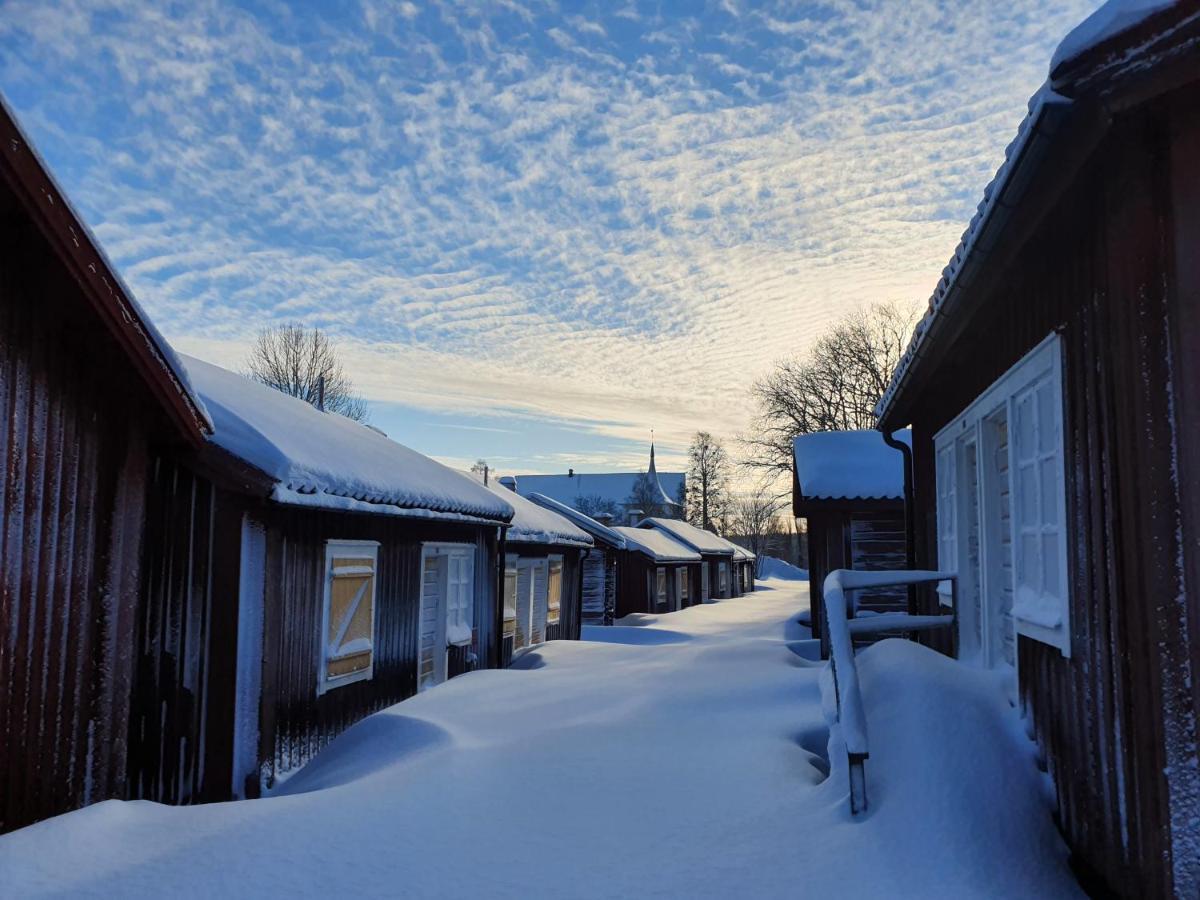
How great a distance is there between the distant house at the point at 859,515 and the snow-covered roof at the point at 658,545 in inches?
475

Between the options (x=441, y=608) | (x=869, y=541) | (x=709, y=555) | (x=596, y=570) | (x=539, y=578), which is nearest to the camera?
(x=441, y=608)

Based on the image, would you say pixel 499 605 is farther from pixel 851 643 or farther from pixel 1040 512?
pixel 1040 512

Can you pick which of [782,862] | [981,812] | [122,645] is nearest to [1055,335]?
[981,812]

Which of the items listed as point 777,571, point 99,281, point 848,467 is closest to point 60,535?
point 99,281

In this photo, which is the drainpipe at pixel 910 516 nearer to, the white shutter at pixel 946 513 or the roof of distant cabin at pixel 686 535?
the white shutter at pixel 946 513

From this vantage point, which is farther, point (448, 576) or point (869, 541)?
point (869, 541)

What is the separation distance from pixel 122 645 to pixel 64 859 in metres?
2.05

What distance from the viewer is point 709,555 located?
129ft

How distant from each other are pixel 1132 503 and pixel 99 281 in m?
5.25

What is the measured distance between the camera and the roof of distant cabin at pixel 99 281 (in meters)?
4.41

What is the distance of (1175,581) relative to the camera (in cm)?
283

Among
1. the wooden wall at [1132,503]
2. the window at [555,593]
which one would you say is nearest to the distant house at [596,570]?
the window at [555,593]

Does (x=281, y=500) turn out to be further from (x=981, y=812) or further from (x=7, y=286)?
(x=981, y=812)

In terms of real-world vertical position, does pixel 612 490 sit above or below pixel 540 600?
above
